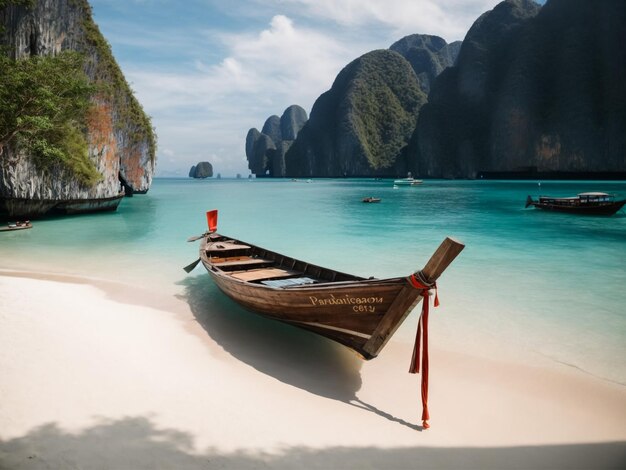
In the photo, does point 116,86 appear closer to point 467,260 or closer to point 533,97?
point 467,260

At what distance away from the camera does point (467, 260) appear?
47.8 ft

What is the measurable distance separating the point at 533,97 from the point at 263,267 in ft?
388

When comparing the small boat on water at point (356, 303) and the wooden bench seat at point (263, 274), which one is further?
the wooden bench seat at point (263, 274)

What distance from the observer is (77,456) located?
3549mm

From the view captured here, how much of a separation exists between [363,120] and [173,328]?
165 m

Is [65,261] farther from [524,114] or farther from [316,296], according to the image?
[524,114]

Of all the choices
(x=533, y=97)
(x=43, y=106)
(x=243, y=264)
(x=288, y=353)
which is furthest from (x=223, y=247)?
(x=533, y=97)

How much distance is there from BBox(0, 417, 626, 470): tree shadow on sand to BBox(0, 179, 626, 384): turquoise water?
2.72 meters

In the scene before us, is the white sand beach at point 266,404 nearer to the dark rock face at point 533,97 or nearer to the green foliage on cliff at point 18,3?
the green foliage on cliff at point 18,3

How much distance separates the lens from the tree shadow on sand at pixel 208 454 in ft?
11.5

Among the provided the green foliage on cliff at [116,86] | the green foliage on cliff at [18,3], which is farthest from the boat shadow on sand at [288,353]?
the green foliage on cliff at [116,86]

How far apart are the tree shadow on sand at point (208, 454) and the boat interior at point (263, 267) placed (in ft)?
9.38

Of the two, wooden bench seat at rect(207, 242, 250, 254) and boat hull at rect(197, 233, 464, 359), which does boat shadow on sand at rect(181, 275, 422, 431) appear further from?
wooden bench seat at rect(207, 242, 250, 254)

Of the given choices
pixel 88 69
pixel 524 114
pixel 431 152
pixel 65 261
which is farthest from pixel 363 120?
pixel 65 261
